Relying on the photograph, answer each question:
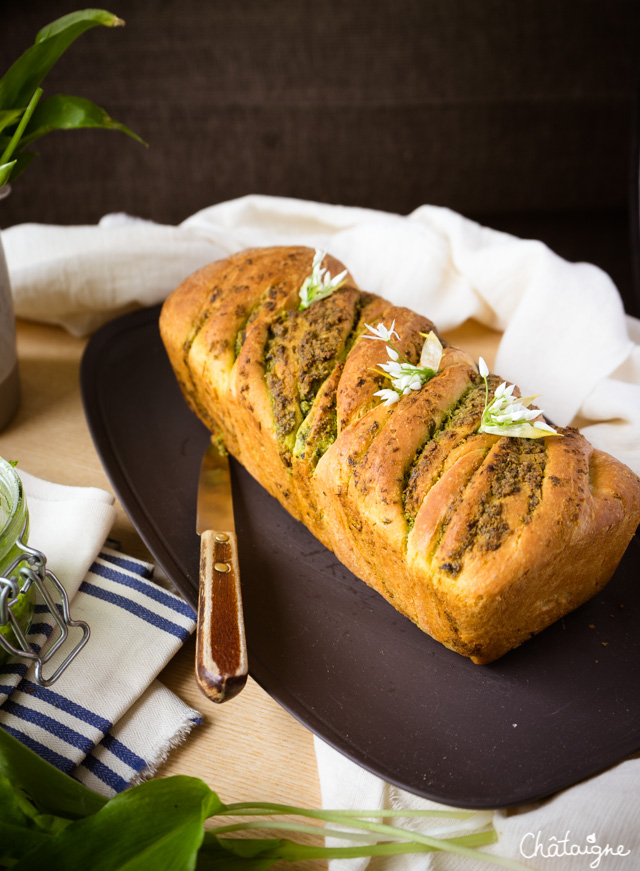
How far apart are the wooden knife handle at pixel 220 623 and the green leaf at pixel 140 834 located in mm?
144

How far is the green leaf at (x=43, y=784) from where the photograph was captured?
2.83 ft

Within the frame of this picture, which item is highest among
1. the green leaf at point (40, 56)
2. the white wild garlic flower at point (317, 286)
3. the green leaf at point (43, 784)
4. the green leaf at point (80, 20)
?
the green leaf at point (80, 20)

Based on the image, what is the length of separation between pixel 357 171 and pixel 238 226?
3.71 feet

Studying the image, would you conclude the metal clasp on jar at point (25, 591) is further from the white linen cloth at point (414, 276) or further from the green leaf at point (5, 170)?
the white linen cloth at point (414, 276)

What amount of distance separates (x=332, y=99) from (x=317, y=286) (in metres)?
1.70

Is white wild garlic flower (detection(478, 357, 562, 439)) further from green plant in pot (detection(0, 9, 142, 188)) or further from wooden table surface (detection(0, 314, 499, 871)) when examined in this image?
green plant in pot (detection(0, 9, 142, 188))

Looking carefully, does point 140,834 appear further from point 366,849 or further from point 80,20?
point 80,20

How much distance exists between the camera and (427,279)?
74.5 inches

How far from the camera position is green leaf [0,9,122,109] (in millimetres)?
1365

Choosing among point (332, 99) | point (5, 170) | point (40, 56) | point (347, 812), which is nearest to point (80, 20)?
point (40, 56)

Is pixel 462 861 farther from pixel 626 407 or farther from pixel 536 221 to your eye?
pixel 536 221

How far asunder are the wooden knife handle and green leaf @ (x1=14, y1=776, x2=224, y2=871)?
14 cm

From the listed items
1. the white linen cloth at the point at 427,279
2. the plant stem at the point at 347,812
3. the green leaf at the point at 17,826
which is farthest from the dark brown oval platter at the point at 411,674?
the white linen cloth at the point at 427,279

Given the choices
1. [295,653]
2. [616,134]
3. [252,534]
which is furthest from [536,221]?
[295,653]
